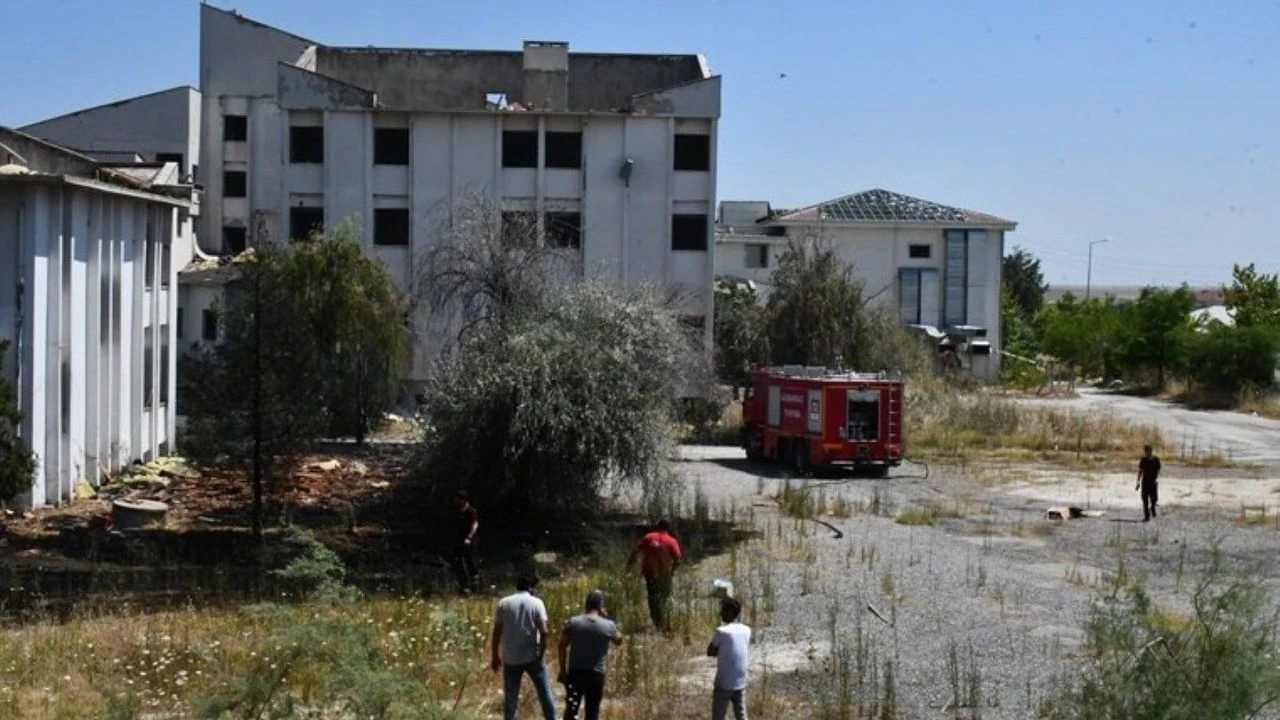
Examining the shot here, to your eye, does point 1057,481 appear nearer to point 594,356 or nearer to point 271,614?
point 594,356

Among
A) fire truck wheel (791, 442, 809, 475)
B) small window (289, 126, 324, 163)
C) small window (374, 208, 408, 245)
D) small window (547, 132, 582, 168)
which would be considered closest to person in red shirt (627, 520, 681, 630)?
fire truck wheel (791, 442, 809, 475)

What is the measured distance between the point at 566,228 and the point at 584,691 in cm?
3735

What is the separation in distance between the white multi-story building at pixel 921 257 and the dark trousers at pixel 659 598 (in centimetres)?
5875

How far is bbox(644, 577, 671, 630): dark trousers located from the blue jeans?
5192 millimetres

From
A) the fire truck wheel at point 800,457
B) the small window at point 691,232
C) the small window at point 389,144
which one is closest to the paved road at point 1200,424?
the fire truck wheel at point 800,457

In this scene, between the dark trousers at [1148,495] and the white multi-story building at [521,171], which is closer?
the dark trousers at [1148,495]

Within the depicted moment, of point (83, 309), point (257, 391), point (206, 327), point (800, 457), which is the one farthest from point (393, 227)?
point (257, 391)

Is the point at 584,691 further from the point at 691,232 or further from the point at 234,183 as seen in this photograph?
the point at 234,183

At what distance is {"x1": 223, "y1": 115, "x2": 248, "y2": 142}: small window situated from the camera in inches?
2425

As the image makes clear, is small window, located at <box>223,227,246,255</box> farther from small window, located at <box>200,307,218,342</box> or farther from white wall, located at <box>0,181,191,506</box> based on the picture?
white wall, located at <box>0,181,191,506</box>

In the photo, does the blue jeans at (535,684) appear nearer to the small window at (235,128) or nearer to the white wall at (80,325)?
the white wall at (80,325)

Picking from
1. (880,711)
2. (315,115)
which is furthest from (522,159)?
(880,711)

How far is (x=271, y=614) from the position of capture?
1164cm

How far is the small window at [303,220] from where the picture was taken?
168ft
